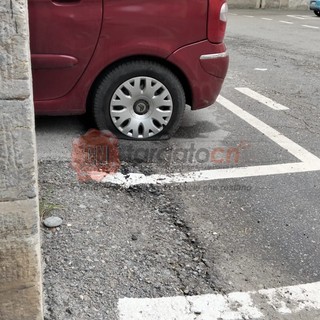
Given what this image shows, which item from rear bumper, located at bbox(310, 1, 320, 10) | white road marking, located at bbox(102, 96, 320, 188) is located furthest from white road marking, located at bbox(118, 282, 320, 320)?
rear bumper, located at bbox(310, 1, 320, 10)

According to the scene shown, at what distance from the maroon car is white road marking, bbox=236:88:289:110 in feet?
5.68

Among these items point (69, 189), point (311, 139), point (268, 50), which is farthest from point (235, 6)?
point (69, 189)

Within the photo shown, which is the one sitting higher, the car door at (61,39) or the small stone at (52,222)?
the car door at (61,39)

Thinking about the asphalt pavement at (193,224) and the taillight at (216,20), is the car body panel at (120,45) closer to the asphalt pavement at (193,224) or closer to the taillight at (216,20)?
the taillight at (216,20)

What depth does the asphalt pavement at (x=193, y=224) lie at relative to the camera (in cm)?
262

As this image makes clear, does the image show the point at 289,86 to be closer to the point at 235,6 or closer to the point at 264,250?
the point at 264,250

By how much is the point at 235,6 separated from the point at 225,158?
22358 millimetres

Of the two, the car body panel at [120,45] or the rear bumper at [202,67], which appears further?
the rear bumper at [202,67]

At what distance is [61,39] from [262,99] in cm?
327

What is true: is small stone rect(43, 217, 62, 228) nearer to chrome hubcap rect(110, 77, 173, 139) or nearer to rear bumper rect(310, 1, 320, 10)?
chrome hubcap rect(110, 77, 173, 139)

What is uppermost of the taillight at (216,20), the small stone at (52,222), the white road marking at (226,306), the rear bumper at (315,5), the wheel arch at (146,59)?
the taillight at (216,20)

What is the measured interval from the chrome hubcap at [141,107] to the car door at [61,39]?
A: 0.45 m

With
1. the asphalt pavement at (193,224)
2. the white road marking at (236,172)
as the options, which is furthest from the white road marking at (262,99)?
the white road marking at (236,172)

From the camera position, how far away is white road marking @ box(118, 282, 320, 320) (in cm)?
251
